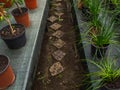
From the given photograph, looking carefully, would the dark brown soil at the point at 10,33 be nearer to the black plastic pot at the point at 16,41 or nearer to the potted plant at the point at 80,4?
the black plastic pot at the point at 16,41

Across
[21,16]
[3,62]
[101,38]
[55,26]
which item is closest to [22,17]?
[21,16]

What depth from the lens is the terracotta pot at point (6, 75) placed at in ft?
7.47

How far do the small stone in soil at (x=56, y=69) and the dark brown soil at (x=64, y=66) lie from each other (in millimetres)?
45

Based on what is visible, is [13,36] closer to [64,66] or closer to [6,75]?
[6,75]

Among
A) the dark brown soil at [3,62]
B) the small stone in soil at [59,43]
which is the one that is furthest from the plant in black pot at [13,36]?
the small stone in soil at [59,43]

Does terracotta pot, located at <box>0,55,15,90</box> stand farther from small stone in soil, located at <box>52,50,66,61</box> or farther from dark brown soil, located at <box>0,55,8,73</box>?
small stone in soil, located at <box>52,50,66,61</box>

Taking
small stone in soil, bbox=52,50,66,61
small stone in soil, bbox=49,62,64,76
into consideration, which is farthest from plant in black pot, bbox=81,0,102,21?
small stone in soil, bbox=49,62,64,76

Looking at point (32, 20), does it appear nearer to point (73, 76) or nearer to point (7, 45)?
point (7, 45)

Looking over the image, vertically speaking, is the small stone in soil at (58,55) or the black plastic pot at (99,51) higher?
the black plastic pot at (99,51)

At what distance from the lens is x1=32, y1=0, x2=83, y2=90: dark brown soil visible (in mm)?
2883

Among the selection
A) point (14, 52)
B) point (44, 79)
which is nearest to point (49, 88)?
point (44, 79)

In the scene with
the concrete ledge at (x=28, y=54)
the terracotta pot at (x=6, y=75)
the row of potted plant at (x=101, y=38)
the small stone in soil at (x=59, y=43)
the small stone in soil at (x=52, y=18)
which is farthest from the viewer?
the small stone in soil at (x=52, y=18)

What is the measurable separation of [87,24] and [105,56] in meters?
0.66

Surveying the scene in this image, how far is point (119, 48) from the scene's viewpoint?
2754 millimetres
